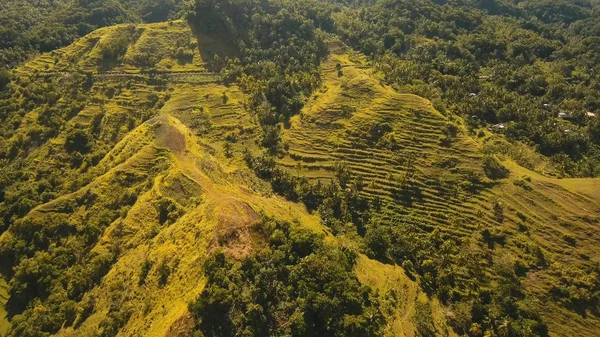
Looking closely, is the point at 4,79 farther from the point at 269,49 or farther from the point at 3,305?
the point at 269,49

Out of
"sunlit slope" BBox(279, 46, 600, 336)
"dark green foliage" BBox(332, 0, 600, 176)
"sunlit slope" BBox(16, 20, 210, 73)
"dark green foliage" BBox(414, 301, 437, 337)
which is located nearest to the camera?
"dark green foliage" BBox(414, 301, 437, 337)

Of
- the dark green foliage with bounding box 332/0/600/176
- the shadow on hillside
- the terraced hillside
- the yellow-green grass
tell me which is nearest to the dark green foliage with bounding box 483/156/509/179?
the dark green foliage with bounding box 332/0/600/176

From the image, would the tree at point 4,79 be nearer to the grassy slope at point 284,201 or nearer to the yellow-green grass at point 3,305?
the grassy slope at point 284,201

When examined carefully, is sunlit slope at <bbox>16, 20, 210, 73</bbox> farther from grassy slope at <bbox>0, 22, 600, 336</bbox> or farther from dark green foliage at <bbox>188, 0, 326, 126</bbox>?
dark green foliage at <bbox>188, 0, 326, 126</bbox>

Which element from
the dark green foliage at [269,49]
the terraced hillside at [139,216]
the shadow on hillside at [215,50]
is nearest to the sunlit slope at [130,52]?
the shadow on hillside at [215,50]

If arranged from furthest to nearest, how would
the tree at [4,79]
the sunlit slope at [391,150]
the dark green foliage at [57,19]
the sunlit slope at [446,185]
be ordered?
the dark green foliage at [57,19] < the tree at [4,79] < the sunlit slope at [391,150] < the sunlit slope at [446,185]

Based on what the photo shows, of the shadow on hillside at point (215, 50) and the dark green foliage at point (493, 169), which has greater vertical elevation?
the dark green foliage at point (493, 169)

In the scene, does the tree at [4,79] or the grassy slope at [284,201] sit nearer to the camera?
the grassy slope at [284,201]

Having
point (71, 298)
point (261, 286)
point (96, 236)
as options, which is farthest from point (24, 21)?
point (261, 286)
